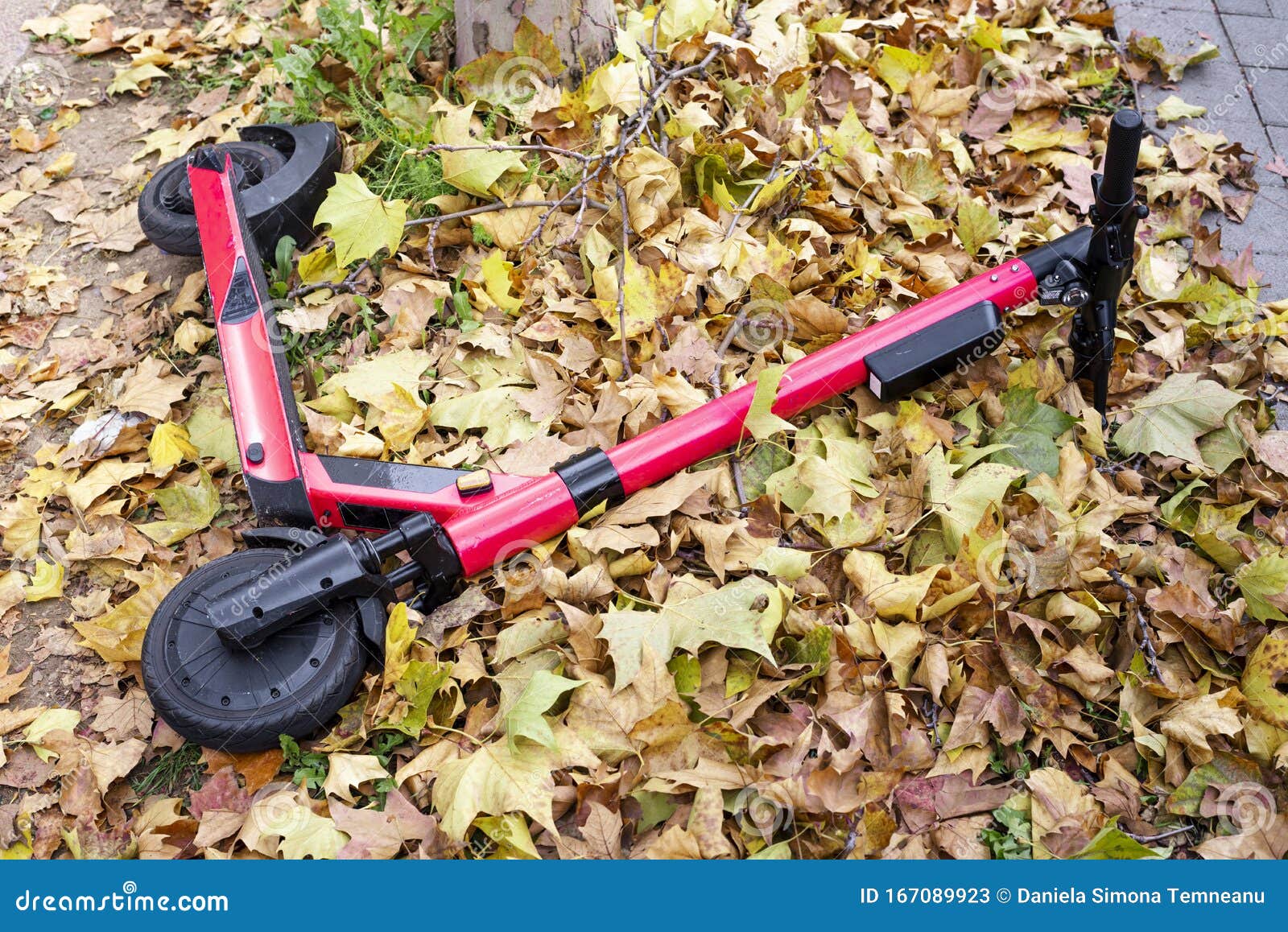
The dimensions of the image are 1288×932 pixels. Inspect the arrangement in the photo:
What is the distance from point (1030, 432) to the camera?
2.62 meters

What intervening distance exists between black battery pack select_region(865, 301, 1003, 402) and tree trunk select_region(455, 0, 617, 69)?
159cm

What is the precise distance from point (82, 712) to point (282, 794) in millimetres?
605

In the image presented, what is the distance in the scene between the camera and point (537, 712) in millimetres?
1999

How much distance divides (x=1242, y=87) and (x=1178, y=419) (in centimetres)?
182

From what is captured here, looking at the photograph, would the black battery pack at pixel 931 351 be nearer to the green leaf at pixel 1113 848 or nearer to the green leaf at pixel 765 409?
the green leaf at pixel 765 409

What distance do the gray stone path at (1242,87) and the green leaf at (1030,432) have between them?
934 mm

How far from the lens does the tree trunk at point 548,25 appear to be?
3207 mm

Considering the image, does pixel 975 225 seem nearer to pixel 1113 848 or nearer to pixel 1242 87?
pixel 1242 87

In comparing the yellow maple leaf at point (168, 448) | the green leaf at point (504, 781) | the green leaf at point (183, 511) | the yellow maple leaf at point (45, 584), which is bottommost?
the green leaf at point (504, 781)

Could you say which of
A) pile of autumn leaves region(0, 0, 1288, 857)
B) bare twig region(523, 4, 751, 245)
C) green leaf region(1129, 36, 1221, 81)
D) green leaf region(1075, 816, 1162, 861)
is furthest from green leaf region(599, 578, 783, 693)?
green leaf region(1129, 36, 1221, 81)

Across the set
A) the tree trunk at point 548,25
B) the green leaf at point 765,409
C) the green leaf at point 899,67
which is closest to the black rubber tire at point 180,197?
the tree trunk at point 548,25

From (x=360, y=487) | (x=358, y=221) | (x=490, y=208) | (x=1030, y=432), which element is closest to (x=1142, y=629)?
(x=1030, y=432)

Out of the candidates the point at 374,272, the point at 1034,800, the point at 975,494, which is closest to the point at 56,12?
the point at 374,272

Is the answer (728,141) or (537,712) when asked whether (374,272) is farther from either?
(537,712)
